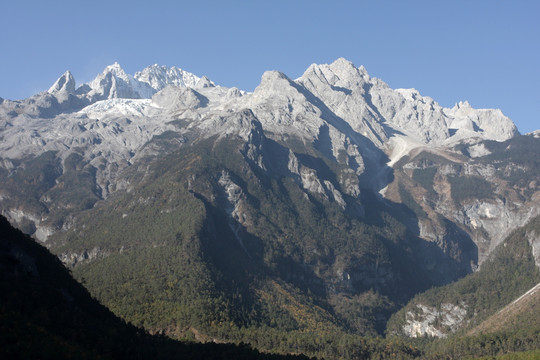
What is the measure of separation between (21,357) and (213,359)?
65083 mm

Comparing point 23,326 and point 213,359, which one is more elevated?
point 23,326

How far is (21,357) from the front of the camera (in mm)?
91688

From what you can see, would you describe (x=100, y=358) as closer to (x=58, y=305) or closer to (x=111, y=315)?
(x=58, y=305)

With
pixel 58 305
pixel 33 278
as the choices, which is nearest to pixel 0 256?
pixel 33 278

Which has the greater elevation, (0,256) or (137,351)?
(0,256)

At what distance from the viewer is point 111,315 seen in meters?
149

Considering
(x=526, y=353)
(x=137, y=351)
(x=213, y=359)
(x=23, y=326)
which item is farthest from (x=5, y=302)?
(x=526, y=353)

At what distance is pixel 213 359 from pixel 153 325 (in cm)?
5818

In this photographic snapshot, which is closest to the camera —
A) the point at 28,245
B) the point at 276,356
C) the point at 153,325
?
the point at 28,245

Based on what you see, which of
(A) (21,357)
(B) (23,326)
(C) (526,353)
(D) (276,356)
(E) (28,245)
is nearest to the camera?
(A) (21,357)

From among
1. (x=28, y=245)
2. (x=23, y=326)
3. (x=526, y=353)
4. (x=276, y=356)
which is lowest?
(x=526, y=353)

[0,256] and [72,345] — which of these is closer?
[72,345]

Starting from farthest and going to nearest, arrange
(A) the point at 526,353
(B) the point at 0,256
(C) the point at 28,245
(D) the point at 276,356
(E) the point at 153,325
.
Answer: (E) the point at 153,325
(A) the point at 526,353
(D) the point at 276,356
(C) the point at 28,245
(B) the point at 0,256

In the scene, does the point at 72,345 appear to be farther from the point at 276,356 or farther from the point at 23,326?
the point at 276,356
